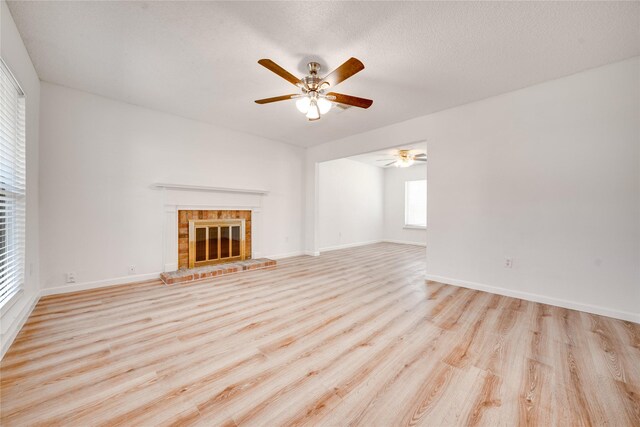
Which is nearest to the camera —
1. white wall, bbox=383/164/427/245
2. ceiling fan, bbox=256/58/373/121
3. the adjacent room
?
the adjacent room

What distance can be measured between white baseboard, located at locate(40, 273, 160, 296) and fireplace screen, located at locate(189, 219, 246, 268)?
0.66 meters

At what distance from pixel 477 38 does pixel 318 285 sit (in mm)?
3278

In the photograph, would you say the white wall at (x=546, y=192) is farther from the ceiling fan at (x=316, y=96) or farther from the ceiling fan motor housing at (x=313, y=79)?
the ceiling fan motor housing at (x=313, y=79)

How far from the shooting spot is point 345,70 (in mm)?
2193

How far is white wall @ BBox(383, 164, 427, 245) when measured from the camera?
7941 mm

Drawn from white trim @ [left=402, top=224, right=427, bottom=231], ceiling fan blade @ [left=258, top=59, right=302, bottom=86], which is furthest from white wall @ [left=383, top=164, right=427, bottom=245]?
ceiling fan blade @ [left=258, top=59, right=302, bottom=86]

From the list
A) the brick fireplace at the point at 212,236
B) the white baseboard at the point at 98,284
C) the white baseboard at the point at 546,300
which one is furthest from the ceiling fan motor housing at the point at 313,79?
the white baseboard at the point at 98,284

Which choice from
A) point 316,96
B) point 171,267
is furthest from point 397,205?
point 171,267

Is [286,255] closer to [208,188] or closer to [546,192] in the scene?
[208,188]

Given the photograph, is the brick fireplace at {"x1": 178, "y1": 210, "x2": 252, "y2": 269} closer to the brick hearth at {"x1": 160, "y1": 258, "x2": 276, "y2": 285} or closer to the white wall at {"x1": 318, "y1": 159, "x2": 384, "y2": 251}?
the brick hearth at {"x1": 160, "y1": 258, "x2": 276, "y2": 285}

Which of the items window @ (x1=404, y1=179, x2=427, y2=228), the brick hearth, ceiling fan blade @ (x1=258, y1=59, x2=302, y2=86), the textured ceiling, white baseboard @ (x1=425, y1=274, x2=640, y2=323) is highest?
the textured ceiling

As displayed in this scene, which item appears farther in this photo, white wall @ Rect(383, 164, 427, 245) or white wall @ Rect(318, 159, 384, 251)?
white wall @ Rect(383, 164, 427, 245)

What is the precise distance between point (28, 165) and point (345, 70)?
338 centimetres

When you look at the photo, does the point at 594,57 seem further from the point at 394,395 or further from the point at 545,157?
the point at 394,395
